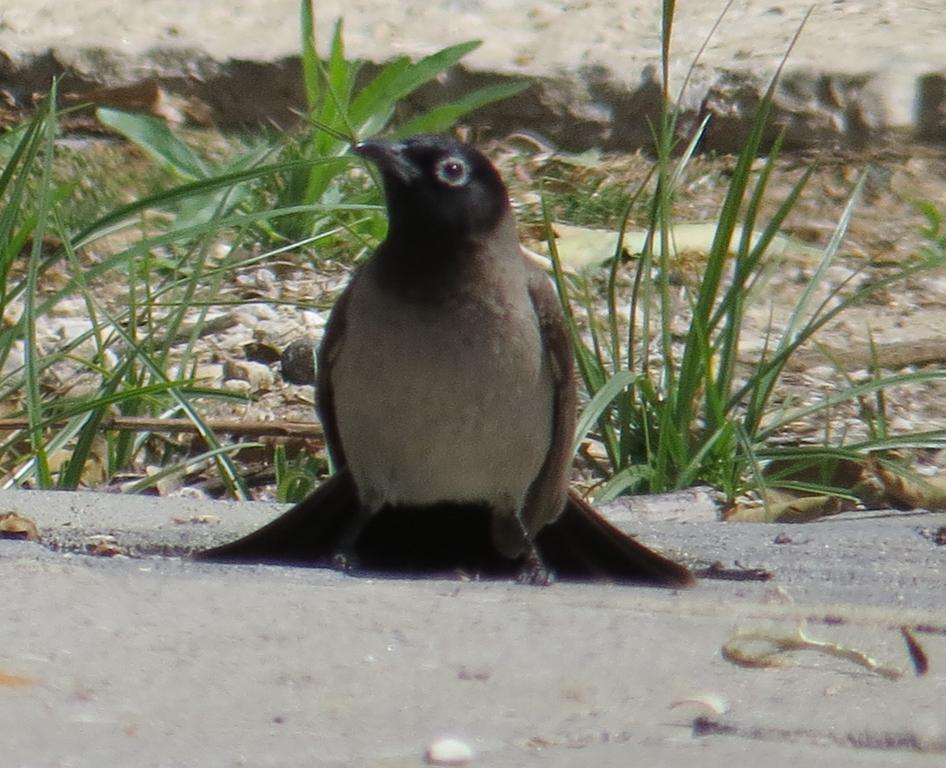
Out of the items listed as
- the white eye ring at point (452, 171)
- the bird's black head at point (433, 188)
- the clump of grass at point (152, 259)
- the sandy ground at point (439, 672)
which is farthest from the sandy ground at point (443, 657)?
the white eye ring at point (452, 171)

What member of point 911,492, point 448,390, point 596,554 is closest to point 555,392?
point 448,390

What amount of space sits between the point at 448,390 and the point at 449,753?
7.40 ft

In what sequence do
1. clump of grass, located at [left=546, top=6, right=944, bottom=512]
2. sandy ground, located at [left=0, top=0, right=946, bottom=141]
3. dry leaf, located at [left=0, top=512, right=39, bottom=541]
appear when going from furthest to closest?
sandy ground, located at [left=0, top=0, right=946, bottom=141]
clump of grass, located at [left=546, top=6, right=944, bottom=512]
dry leaf, located at [left=0, top=512, right=39, bottom=541]

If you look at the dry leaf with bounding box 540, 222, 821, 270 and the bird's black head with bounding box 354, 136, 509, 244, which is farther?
the dry leaf with bounding box 540, 222, 821, 270

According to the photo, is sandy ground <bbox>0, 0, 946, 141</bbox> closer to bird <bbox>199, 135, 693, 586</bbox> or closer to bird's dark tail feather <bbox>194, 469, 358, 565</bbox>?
bird <bbox>199, 135, 693, 586</bbox>

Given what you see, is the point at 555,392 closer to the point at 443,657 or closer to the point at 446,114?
the point at 443,657

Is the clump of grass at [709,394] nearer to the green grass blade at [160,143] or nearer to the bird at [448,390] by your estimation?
the bird at [448,390]

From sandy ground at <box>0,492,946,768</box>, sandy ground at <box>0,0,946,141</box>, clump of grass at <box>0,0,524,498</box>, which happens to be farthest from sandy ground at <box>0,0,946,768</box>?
sandy ground at <box>0,0,946,141</box>

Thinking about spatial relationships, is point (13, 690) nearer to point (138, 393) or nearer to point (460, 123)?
point (138, 393)

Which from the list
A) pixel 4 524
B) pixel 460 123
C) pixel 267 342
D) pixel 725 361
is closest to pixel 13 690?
pixel 4 524

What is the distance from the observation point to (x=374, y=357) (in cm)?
441

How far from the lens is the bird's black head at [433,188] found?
4434mm

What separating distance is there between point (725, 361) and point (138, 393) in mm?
1541

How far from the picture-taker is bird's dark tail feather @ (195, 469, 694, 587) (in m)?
3.99
